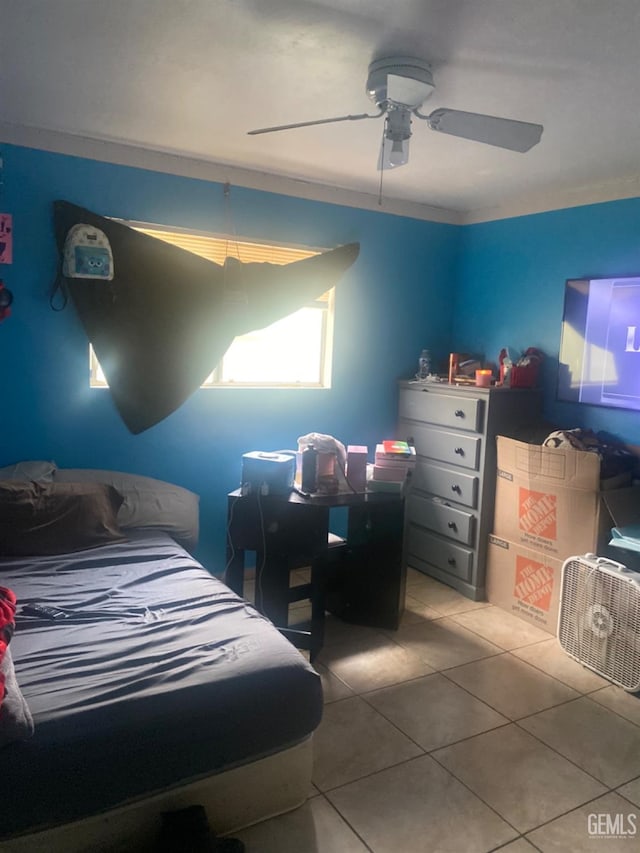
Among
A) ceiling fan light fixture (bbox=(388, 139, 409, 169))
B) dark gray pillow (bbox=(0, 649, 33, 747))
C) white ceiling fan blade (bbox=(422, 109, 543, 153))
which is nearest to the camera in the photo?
dark gray pillow (bbox=(0, 649, 33, 747))

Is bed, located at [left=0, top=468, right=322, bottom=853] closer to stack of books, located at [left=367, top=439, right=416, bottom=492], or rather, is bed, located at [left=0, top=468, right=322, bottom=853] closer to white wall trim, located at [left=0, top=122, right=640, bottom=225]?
stack of books, located at [left=367, top=439, right=416, bottom=492]

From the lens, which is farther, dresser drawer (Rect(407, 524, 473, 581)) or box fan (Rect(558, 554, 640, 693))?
dresser drawer (Rect(407, 524, 473, 581))

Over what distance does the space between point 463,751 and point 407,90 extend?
2404 mm

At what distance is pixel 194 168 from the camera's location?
3314 millimetres

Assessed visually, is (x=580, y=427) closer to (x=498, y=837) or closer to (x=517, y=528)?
(x=517, y=528)

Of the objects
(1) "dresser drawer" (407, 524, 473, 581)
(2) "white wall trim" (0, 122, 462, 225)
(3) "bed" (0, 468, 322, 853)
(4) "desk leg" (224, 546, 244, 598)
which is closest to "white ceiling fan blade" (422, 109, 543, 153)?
(2) "white wall trim" (0, 122, 462, 225)

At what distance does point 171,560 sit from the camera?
2689 millimetres

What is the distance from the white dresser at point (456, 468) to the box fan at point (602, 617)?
2.27 ft

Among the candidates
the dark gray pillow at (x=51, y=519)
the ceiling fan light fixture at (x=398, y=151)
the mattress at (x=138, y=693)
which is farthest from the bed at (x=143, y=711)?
the ceiling fan light fixture at (x=398, y=151)

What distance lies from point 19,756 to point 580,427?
3167mm

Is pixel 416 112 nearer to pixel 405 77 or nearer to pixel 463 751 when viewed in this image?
pixel 405 77

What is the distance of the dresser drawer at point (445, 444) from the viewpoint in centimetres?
365

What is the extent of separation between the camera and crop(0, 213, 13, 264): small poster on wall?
2902 millimetres
